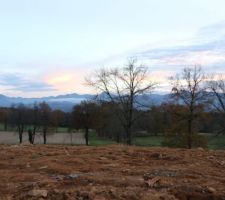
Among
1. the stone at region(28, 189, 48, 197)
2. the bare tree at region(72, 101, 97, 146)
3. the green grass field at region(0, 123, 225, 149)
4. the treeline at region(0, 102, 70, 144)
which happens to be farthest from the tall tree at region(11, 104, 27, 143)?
the stone at region(28, 189, 48, 197)

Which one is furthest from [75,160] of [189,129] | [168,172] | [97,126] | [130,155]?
[97,126]

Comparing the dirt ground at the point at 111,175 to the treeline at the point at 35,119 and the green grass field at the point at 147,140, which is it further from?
the treeline at the point at 35,119

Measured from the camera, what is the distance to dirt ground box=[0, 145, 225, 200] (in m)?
7.62

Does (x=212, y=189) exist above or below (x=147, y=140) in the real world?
above

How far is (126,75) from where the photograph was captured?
45.8 m

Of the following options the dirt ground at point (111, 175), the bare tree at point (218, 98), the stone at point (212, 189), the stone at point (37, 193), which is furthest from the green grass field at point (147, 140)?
the stone at point (37, 193)

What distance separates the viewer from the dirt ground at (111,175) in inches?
300

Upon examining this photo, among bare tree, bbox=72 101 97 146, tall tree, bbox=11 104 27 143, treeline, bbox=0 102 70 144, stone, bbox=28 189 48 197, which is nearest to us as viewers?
stone, bbox=28 189 48 197

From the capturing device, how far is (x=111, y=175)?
8.83 metres

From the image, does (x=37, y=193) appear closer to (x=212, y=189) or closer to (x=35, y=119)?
(x=212, y=189)

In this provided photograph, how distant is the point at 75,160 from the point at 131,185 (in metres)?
2.95

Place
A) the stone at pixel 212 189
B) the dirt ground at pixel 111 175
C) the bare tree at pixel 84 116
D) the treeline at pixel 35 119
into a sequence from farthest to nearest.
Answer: the treeline at pixel 35 119 < the bare tree at pixel 84 116 < the stone at pixel 212 189 < the dirt ground at pixel 111 175

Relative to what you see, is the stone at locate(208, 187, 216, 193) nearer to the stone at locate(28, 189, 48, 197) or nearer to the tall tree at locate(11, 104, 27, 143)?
the stone at locate(28, 189, 48, 197)

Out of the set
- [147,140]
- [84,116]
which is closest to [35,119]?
[84,116]
